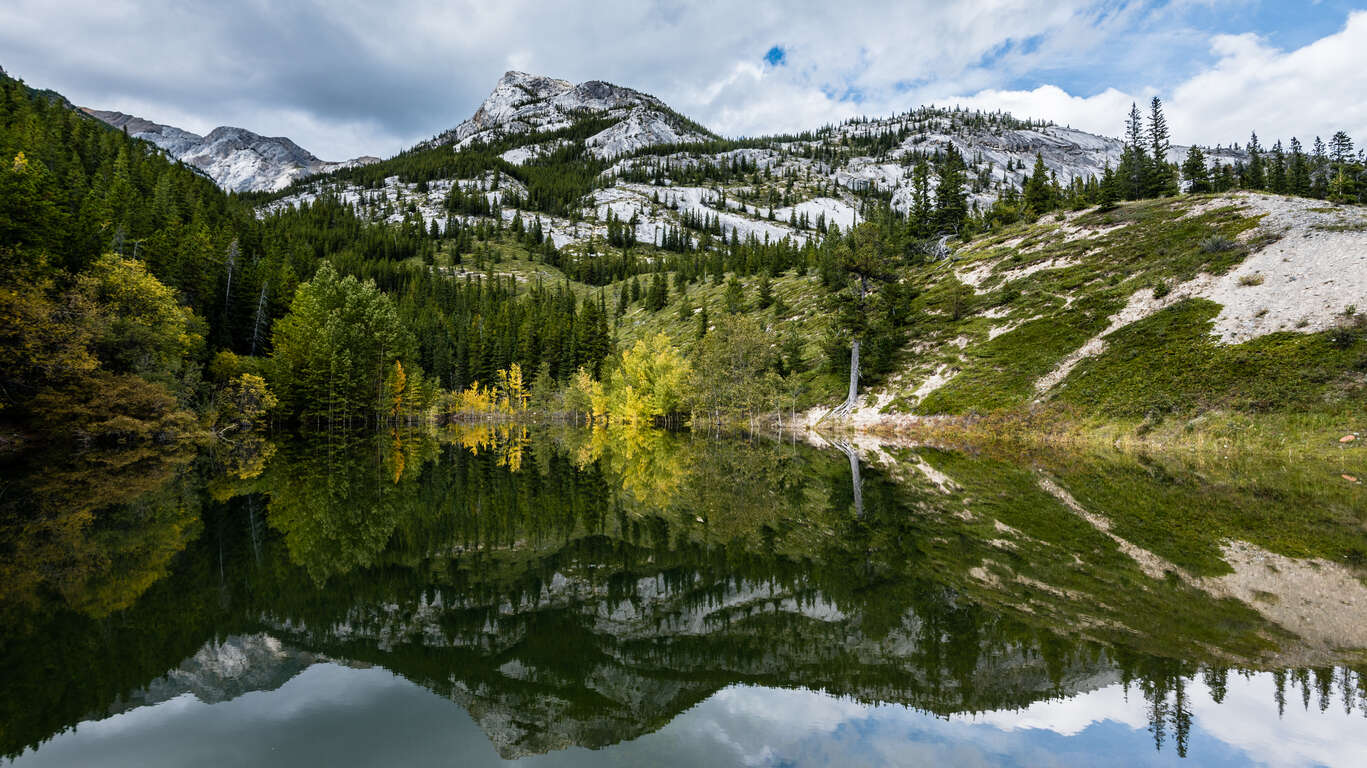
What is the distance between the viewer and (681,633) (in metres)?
9.60

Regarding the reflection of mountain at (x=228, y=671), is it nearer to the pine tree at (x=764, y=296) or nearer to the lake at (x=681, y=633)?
the lake at (x=681, y=633)

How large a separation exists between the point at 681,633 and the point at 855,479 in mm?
19937

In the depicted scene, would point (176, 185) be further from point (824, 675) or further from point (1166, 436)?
point (1166, 436)

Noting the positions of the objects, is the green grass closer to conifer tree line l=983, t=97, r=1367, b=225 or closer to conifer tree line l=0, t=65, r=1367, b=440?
conifer tree line l=0, t=65, r=1367, b=440

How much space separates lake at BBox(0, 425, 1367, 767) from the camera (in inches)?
250

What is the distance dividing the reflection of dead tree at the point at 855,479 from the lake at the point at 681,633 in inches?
21.6

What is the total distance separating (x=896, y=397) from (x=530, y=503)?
48.1 metres

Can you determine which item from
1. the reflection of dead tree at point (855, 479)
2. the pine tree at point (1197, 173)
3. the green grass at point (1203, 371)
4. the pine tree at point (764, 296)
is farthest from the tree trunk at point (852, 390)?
the pine tree at point (1197, 173)

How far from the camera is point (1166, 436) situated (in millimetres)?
37594

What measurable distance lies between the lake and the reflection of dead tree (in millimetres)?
549

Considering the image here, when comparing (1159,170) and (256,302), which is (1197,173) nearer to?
(1159,170)

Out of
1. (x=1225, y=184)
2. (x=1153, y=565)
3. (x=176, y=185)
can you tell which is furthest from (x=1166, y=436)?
(x=176, y=185)

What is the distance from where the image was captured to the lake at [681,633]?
6344 millimetres

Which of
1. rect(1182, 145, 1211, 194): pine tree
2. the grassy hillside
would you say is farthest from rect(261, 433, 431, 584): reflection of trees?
rect(1182, 145, 1211, 194): pine tree
